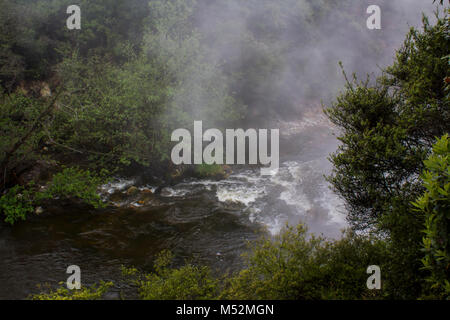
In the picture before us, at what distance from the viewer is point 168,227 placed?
39.1ft

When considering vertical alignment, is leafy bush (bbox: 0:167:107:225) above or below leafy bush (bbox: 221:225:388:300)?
above

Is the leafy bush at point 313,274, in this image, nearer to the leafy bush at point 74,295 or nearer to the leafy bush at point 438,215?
the leafy bush at point 438,215

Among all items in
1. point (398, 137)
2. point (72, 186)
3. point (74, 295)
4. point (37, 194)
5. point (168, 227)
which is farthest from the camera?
point (168, 227)

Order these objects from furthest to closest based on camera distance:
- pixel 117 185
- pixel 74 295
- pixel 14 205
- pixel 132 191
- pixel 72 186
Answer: pixel 117 185 → pixel 132 191 → pixel 72 186 → pixel 14 205 → pixel 74 295

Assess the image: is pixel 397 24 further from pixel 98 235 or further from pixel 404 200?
pixel 98 235

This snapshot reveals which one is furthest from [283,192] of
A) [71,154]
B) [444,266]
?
[71,154]

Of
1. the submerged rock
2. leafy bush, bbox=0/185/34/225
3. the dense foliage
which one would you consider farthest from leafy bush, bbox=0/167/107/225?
the dense foliage

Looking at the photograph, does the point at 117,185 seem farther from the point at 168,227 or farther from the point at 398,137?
the point at 398,137

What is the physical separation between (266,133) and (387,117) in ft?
51.3

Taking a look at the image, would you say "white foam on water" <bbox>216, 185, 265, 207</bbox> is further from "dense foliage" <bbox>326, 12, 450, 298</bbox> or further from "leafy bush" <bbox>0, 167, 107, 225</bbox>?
"dense foliage" <bbox>326, 12, 450, 298</bbox>

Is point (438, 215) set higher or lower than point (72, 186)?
lower

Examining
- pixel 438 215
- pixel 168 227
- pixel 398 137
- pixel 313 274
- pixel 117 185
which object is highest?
pixel 398 137

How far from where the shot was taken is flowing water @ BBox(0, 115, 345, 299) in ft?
29.9

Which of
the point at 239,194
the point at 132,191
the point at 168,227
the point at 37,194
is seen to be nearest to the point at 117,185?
the point at 132,191
